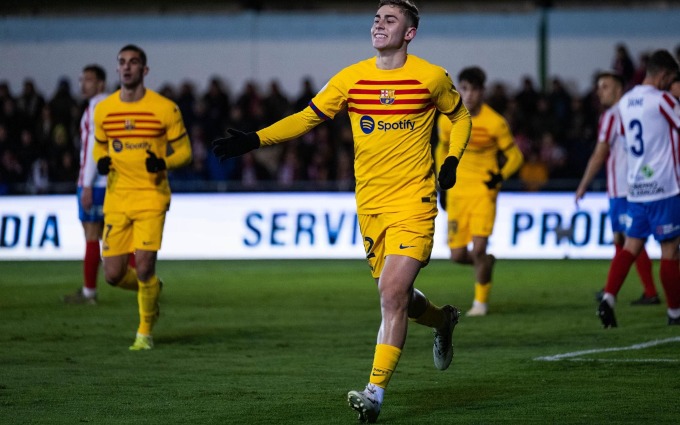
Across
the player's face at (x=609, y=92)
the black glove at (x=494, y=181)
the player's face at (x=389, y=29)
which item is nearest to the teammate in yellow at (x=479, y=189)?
the black glove at (x=494, y=181)

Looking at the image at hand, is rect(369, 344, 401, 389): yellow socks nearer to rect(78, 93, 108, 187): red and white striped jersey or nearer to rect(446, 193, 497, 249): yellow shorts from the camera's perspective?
rect(446, 193, 497, 249): yellow shorts

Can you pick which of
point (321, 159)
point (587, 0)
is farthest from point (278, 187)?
point (587, 0)

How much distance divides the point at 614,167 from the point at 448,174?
6.11m

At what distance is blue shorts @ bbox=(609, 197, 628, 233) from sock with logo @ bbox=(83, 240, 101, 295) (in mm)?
5418

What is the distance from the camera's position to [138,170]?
1045 centimetres

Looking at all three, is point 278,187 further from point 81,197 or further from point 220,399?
point 220,399

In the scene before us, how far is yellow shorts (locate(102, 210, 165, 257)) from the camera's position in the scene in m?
10.3

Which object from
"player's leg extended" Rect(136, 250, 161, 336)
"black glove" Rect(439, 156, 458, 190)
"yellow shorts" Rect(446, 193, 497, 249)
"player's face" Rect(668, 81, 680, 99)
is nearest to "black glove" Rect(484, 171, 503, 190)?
"yellow shorts" Rect(446, 193, 497, 249)

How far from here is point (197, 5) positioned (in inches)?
1086

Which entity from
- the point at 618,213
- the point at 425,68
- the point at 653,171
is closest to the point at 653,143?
the point at 653,171

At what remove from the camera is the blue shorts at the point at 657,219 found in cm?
1105

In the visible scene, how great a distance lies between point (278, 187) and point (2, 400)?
1314 centimetres

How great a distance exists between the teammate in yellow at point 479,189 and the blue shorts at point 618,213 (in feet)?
3.71

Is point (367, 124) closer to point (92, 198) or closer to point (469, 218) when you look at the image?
point (469, 218)
